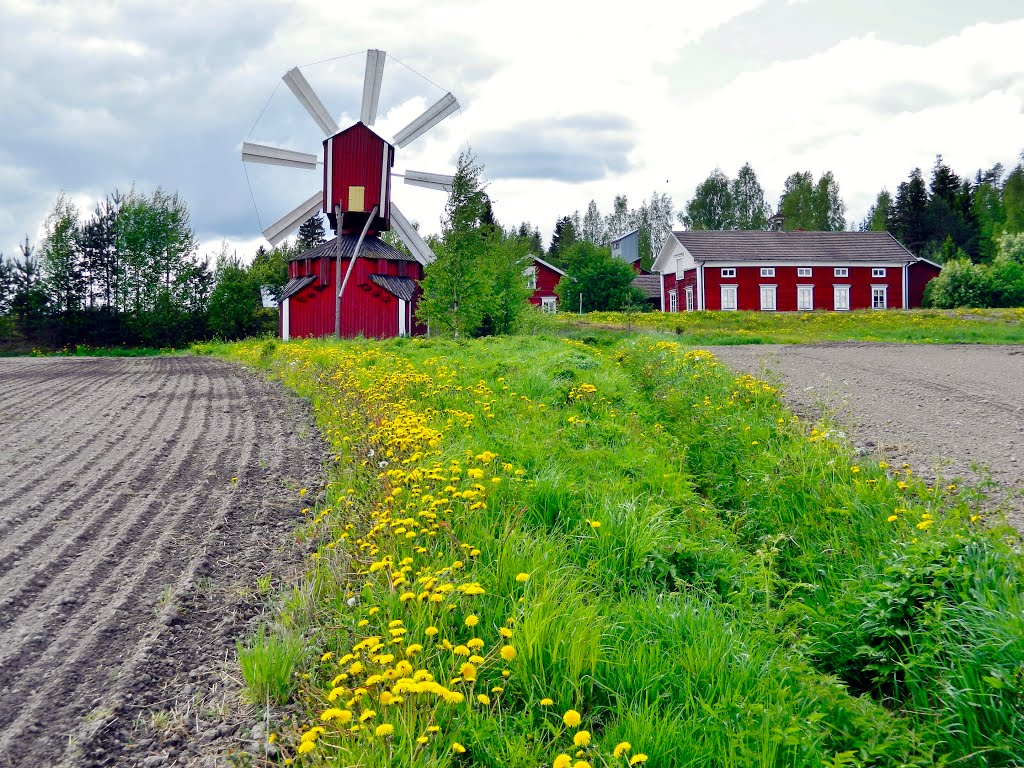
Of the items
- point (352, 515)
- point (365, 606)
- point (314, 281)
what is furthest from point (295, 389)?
point (314, 281)

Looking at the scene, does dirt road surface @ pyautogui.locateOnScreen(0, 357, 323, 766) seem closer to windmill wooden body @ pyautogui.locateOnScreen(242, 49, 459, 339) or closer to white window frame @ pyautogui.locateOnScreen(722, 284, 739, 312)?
windmill wooden body @ pyautogui.locateOnScreen(242, 49, 459, 339)

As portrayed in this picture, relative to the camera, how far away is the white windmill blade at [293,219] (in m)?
29.9

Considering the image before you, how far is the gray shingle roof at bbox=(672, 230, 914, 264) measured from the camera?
4153 cm

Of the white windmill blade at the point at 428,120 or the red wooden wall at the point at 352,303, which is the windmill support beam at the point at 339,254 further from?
the white windmill blade at the point at 428,120

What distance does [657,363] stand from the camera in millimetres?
11586

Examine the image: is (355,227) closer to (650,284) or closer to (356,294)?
(356,294)

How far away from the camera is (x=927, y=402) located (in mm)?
8594

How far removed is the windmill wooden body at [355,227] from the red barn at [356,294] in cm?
4

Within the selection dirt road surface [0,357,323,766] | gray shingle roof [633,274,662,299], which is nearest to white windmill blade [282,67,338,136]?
dirt road surface [0,357,323,766]

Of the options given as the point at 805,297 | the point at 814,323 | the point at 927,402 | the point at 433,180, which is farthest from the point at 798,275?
the point at 927,402

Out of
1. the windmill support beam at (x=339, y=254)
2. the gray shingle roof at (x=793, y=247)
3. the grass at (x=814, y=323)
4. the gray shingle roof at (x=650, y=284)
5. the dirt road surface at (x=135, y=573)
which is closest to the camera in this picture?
the dirt road surface at (x=135, y=573)

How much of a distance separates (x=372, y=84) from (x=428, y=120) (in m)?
2.48

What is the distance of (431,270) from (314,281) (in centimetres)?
783

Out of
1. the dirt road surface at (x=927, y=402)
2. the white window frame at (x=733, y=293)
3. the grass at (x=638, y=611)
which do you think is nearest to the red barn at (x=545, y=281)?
the white window frame at (x=733, y=293)
